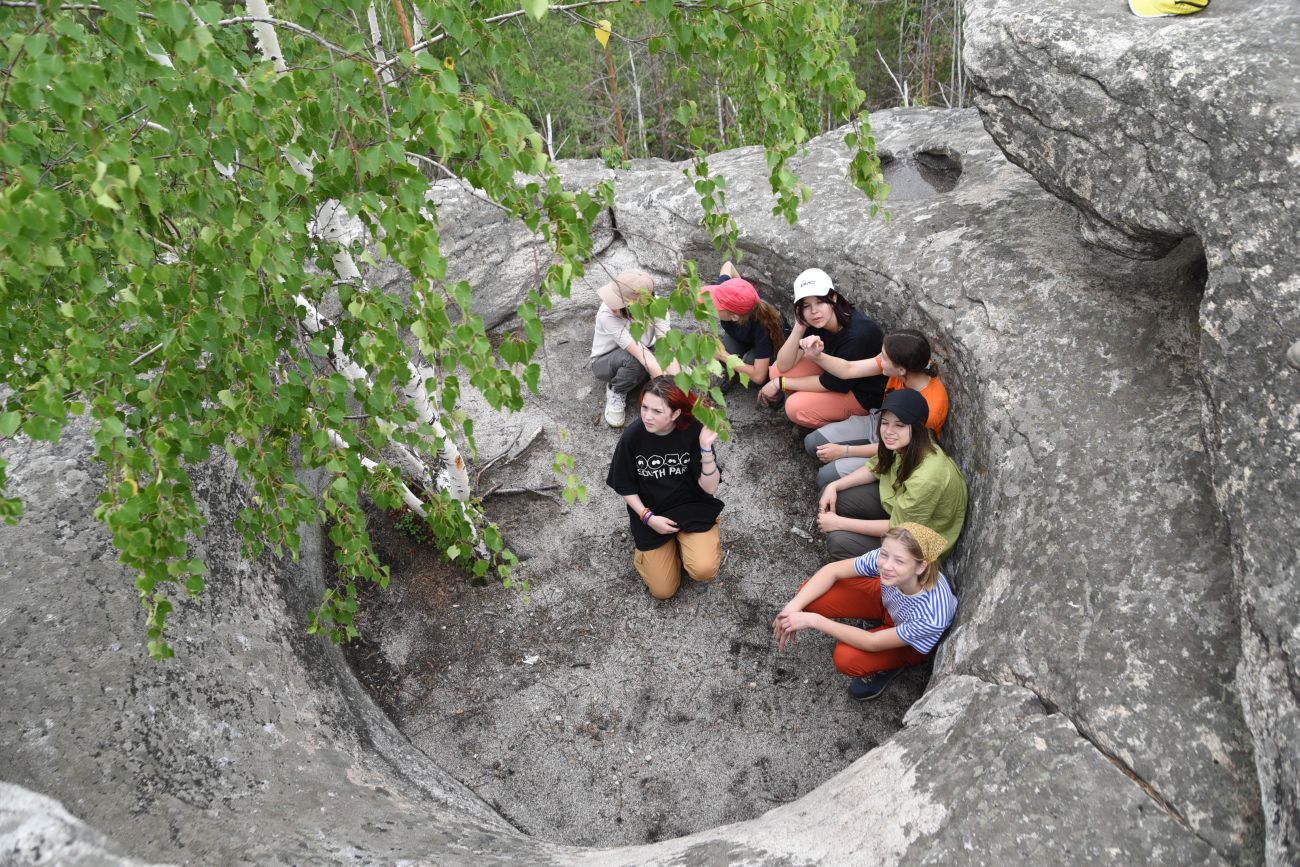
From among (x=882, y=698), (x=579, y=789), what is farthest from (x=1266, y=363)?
(x=579, y=789)

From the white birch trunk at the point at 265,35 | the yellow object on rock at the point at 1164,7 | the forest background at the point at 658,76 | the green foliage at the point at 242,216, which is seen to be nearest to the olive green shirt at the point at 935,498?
the green foliage at the point at 242,216

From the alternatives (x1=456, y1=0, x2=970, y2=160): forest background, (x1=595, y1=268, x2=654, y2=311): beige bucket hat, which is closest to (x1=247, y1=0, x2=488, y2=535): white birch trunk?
(x1=595, y1=268, x2=654, y2=311): beige bucket hat

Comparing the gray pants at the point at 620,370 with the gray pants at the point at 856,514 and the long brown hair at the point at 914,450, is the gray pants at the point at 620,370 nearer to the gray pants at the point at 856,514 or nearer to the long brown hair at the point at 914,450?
the gray pants at the point at 856,514

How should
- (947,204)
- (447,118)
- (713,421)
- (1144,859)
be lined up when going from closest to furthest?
(447,118)
(1144,859)
(713,421)
(947,204)

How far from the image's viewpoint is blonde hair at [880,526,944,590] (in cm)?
415

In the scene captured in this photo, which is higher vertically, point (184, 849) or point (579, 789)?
point (184, 849)

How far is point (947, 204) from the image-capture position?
19.6 feet

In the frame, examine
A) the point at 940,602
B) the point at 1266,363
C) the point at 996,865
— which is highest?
the point at 1266,363

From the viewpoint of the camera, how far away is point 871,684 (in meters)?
4.71

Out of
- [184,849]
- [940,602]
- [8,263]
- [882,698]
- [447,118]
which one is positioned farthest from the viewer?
[882,698]

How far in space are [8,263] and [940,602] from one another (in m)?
3.77

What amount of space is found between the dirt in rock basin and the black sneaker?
0.05m

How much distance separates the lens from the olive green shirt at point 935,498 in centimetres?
459

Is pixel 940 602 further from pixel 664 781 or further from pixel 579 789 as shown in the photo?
pixel 579 789
